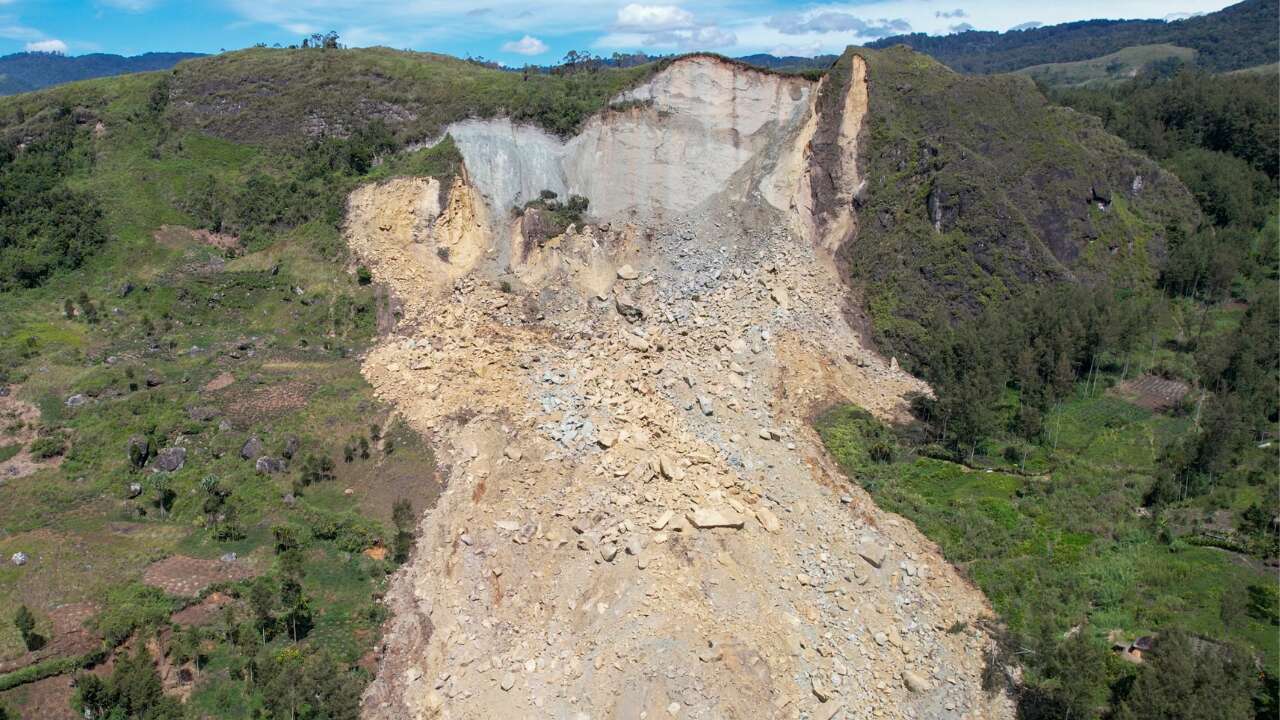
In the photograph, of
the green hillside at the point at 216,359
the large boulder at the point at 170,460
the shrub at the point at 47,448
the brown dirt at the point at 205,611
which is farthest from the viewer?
the shrub at the point at 47,448

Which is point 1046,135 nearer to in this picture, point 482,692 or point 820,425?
point 820,425

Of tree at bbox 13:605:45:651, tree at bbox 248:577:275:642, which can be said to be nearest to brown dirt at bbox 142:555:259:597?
tree at bbox 248:577:275:642

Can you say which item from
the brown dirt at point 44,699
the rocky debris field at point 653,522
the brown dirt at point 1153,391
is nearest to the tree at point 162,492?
the brown dirt at point 44,699

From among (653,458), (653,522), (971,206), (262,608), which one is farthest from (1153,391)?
(262,608)

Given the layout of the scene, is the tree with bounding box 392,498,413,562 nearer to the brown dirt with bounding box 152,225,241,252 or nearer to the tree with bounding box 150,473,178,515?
the tree with bounding box 150,473,178,515

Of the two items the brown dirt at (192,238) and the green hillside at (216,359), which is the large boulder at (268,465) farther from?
the brown dirt at (192,238)

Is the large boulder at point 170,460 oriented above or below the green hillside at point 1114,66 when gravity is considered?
below
